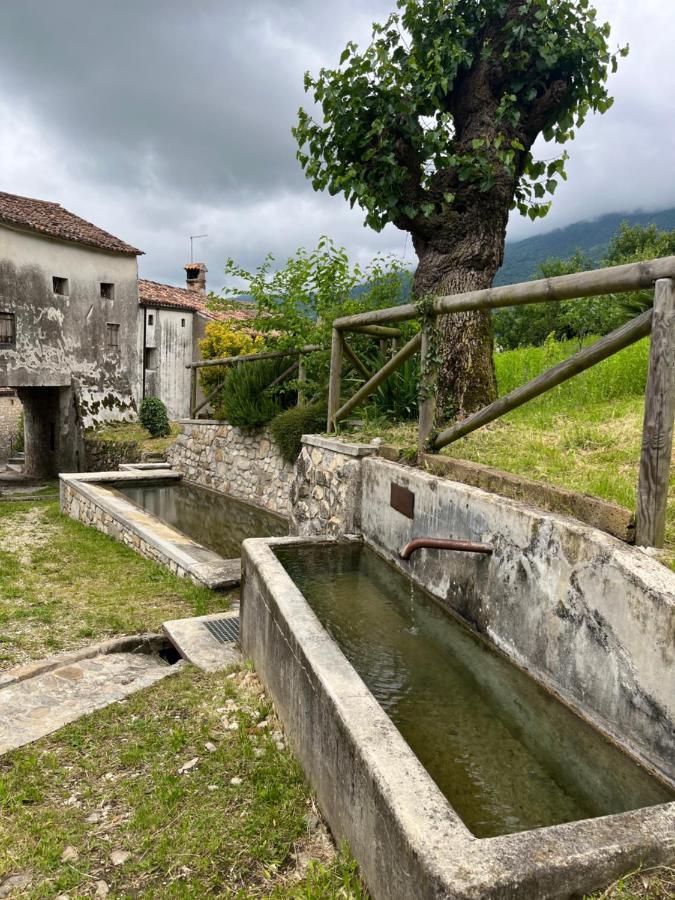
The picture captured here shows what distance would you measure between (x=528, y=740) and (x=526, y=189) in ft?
19.6

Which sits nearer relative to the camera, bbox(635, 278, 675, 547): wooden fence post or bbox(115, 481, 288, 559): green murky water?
bbox(635, 278, 675, 547): wooden fence post

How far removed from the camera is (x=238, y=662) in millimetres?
3516

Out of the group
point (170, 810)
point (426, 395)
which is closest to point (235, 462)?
point (426, 395)

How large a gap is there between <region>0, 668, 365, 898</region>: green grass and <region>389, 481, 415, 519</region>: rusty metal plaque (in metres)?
1.57

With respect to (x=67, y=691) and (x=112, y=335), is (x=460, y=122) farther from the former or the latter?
(x=112, y=335)

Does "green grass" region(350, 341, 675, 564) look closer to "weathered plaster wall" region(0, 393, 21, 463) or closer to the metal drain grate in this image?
the metal drain grate

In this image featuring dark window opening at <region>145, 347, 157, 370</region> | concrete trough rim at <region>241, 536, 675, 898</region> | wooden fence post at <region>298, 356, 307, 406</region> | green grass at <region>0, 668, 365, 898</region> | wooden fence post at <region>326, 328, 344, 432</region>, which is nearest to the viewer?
concrete trough rim at <region>241, 536, 675, 898</region>

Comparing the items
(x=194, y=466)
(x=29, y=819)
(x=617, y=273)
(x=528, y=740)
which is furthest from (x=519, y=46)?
(x=194, y=466)

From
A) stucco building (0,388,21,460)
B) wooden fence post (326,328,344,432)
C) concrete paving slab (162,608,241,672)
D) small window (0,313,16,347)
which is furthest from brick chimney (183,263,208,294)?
concrete paving slab (162,608,241,672)

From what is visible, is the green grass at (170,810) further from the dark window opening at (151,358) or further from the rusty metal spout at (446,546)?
the dark window opening at (151,358)

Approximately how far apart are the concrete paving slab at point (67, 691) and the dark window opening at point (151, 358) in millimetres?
20609

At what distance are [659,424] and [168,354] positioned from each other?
75.2 ft

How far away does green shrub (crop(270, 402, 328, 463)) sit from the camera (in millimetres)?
7762

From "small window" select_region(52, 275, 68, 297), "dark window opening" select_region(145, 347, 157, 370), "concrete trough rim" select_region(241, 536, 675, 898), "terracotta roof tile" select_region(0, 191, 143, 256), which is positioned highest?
"terracotta roof tile" select_region(0, 191, 143, 256)
